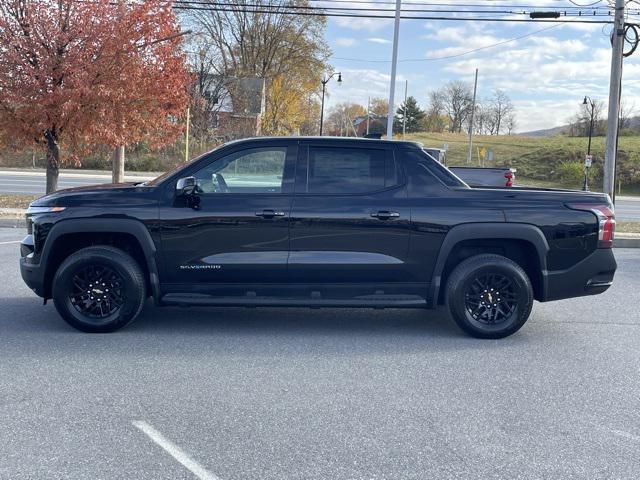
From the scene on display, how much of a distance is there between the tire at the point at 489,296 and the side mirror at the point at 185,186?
2.60 metres

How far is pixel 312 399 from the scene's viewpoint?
4473mm

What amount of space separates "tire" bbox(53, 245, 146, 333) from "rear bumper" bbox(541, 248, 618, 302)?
12.9 feet

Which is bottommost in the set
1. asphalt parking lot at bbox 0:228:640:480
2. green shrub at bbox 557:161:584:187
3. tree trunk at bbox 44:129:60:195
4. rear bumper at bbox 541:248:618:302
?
asphalt parking lot at bbox 0:228:640:480

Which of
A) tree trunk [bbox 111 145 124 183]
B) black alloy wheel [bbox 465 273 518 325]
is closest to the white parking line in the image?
black alloy wheel [bbox 465 273 518 325]

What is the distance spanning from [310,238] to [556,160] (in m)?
54.4

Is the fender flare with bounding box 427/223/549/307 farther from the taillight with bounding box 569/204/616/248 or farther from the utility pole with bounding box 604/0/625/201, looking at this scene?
the utility pole with bounding box 604/0/625/201

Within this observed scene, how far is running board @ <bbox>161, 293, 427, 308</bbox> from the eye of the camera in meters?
5.93

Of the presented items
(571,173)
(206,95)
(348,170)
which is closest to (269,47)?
(206,95)

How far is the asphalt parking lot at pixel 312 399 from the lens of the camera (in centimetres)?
355

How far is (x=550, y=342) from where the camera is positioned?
20.1ft

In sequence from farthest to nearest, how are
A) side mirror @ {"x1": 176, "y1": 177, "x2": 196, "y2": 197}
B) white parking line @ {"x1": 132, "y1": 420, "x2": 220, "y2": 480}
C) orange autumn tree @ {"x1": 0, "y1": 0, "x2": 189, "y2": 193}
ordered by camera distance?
orange autumn tree @ {"x1": 0, "y1": 0, "x2": 189, "y2": 193}, side mirror @ {"x1": 176, "y1": 177, "x2": 196, "y2": 197}, white parking line @ {"x1": 132, "y1": 420, "x2": 220, "y2": 480}

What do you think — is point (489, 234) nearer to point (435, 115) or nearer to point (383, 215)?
point (383, 215)

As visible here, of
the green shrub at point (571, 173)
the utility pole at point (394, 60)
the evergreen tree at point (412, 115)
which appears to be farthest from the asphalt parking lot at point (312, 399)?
the evergreen tree at point (412, 115)

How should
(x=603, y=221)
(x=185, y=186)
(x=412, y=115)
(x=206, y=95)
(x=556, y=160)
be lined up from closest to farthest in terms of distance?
(x=185, y=186)
(x=603, y=221)
(x=206, y=95)
(x=556, y=160)
(x=412, y=115)
